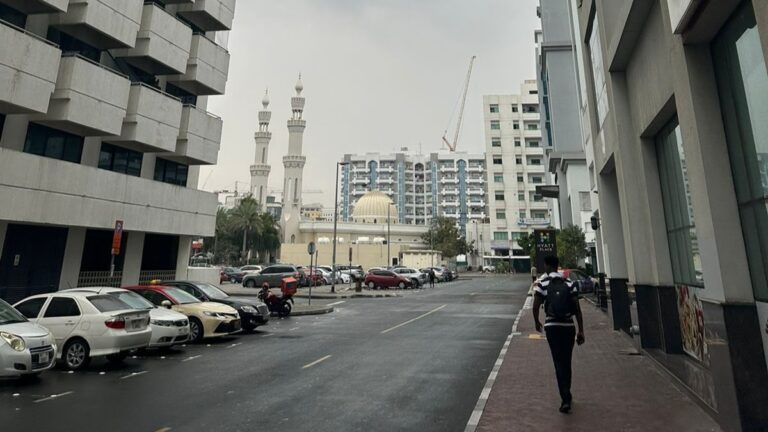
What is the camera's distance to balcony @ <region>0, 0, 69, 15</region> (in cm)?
1500

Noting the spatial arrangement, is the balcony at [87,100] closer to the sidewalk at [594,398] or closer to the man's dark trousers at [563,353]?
the sidewalk at [594,398]

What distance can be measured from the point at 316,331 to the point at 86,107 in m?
12.5

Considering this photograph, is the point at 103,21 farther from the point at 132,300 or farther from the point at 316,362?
the point at 316,362

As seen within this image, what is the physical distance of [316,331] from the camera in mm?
14211

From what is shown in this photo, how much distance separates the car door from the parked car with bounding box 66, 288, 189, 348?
0.49 metres

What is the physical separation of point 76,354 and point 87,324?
693mm

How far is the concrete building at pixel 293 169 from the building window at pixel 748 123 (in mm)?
79279

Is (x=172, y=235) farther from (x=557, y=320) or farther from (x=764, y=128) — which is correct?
(x=764, y=128)

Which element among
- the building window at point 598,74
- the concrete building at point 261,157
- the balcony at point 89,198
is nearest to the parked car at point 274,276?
the balcony at point 89,198

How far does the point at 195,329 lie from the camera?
39.7ft

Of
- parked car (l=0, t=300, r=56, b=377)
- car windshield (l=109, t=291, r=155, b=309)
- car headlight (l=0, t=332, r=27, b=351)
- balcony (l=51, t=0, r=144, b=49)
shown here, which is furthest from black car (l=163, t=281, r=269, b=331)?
balcony (l=51, t=0, r=144, b=49)

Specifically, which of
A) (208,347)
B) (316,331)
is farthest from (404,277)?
(208,347)

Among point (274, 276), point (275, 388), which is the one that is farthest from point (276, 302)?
point (274, 276)

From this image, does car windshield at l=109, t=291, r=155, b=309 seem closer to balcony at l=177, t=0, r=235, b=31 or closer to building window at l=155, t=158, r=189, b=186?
building window at l=155, t=158, r=189, b=186
